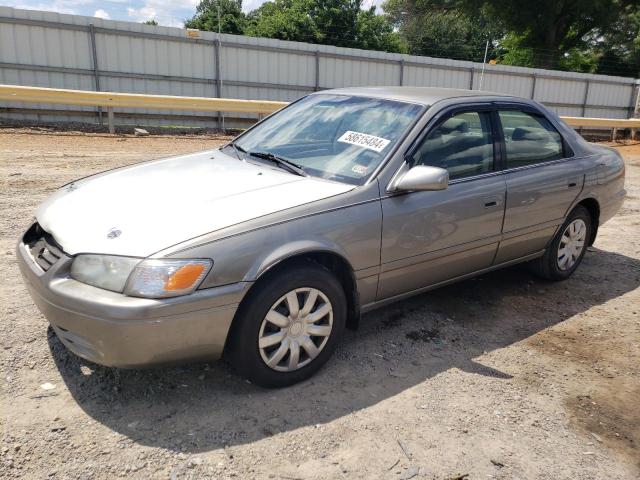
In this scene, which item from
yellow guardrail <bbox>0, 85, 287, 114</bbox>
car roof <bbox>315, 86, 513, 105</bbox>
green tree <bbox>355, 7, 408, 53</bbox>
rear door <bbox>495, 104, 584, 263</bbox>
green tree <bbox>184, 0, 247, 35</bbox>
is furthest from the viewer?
green tree <bbox>184, 0, 247, 35</bbox>

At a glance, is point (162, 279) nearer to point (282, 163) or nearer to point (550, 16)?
point (282, 163)

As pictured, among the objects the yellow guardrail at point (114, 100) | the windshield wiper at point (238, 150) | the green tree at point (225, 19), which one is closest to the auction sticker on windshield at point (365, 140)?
the windshield wiper at point (238, 150)

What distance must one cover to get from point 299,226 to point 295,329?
0.58 metres

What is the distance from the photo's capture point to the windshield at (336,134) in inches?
141

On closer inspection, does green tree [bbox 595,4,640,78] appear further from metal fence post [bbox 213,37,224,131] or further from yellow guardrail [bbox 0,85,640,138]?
metal fence post [bbox 213,37,224,131]

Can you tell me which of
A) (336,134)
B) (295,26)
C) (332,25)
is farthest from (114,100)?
(332,25)

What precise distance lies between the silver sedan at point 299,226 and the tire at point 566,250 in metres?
0.06

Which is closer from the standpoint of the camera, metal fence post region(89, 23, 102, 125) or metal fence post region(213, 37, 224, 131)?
metal fence post region(89, 23, 102, 125)

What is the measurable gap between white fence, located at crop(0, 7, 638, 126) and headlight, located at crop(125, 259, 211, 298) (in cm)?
1244

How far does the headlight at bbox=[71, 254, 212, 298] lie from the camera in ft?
8.66

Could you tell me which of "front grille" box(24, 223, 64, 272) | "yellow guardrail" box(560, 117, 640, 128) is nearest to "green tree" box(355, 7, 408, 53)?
"yellow guardrail" box(560, 117, 640, 128)

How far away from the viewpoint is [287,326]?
10.1 feet

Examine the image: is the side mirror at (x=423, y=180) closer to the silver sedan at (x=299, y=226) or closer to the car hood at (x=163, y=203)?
the silver sedan at (x=299, y=226)

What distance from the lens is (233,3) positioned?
54.3 metres
